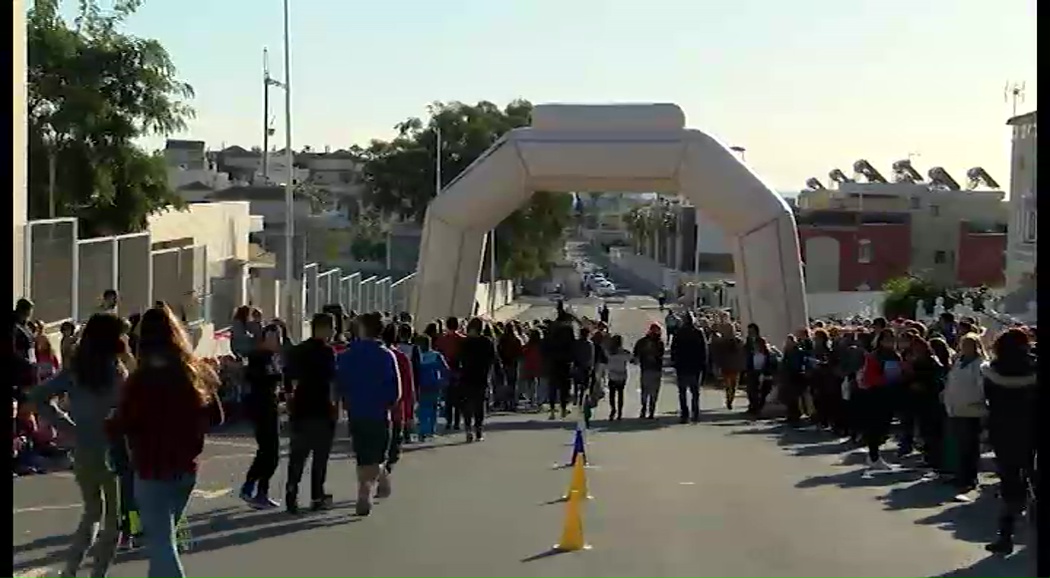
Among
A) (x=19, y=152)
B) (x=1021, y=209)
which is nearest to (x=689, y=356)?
(x=19, y=152)

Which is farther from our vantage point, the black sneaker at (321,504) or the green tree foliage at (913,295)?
the green tree foliage at (913,295)

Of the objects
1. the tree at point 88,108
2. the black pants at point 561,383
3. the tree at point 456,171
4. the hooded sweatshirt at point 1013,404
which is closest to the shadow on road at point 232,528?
the hooded sweatshirt at point 1013,404

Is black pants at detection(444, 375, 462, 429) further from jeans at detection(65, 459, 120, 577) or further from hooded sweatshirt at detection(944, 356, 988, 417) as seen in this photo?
jeans at detection(65, 459, 120, 577)

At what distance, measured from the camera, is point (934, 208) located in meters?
97.5

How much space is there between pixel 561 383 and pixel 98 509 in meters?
14.1

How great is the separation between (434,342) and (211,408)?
12298mm

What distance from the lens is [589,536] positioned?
1178 cm

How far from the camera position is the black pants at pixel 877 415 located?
16828 millimetres

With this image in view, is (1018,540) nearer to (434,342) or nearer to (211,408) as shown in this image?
(211,408)

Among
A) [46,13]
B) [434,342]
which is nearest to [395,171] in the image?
[46,13]

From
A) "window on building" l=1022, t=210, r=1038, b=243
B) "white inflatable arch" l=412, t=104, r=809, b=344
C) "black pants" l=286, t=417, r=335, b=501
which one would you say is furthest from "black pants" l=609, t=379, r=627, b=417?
"window on building" l=1022, t=210, r=1038, b=243

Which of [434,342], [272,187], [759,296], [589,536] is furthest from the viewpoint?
[272,187]

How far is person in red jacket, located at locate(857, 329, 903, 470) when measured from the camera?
16.9 m

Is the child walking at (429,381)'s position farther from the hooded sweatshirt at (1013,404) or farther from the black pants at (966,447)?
the hooded sweatshirt at (1013,404)
